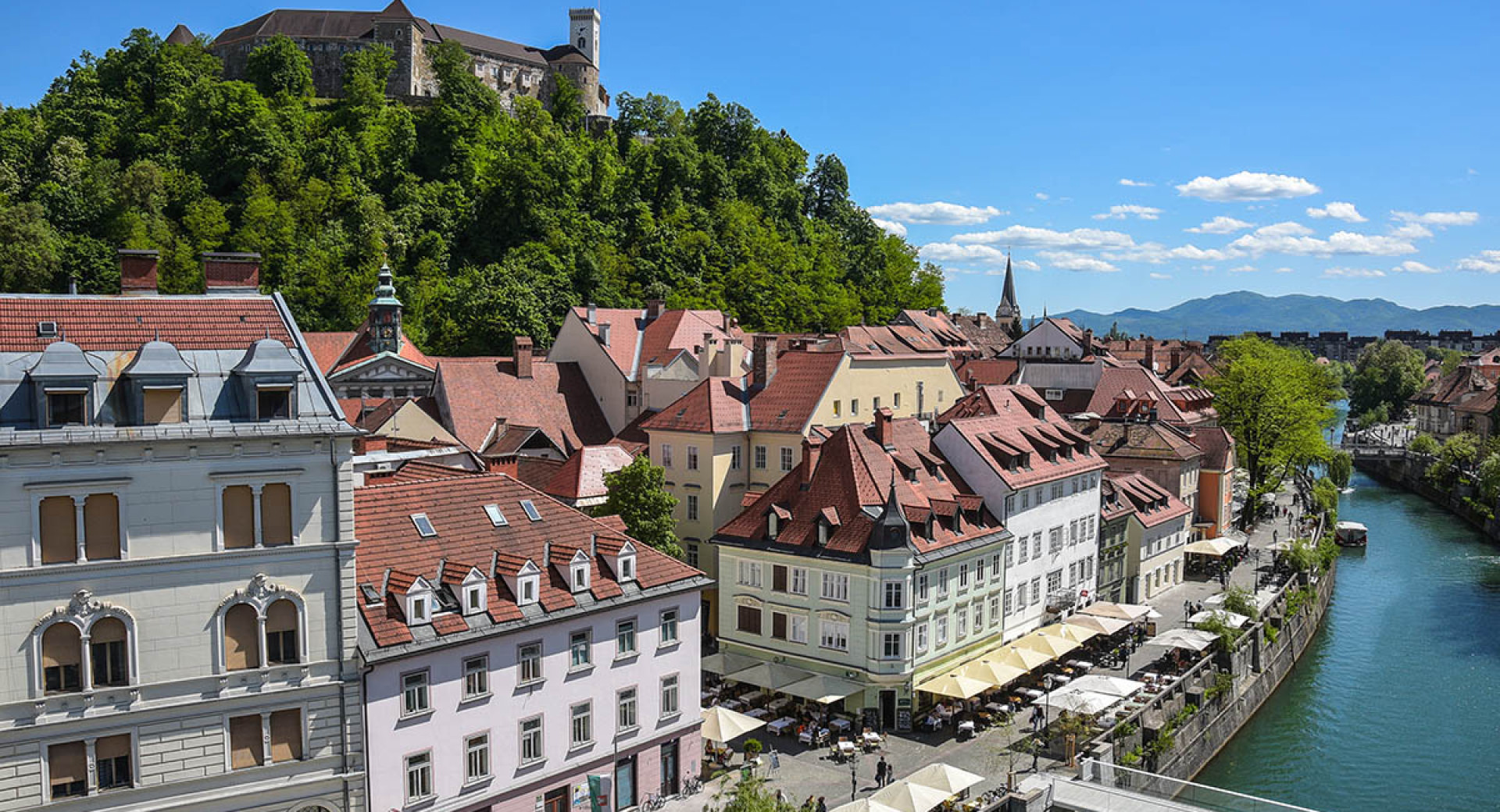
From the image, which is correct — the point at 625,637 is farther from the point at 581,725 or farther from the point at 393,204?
the point at 393,204

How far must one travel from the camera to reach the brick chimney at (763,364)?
4534 cm

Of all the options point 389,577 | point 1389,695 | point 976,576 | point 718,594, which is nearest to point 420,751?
point 389,577

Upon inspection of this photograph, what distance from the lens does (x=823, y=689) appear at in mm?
32562

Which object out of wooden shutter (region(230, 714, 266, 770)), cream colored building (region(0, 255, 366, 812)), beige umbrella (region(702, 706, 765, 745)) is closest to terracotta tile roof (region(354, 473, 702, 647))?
cream colored building (region(0, 255, 366, 812))

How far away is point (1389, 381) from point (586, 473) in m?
131

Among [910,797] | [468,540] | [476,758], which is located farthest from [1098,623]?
[476,758]

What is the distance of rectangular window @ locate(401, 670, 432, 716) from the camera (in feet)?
74.8

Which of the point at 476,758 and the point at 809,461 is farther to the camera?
the point at 809,461

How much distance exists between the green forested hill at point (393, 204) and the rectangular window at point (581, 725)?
154ft

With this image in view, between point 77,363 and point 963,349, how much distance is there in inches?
3058

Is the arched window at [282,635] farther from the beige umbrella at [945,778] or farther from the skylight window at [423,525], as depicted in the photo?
the beige umbrella at [945,778]

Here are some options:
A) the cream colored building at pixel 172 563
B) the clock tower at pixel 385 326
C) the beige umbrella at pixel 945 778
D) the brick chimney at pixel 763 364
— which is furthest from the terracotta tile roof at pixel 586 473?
the clock tower at pixel 385 326

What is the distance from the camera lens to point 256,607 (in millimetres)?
21031

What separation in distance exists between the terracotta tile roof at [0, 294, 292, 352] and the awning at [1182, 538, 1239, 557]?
142 ft
